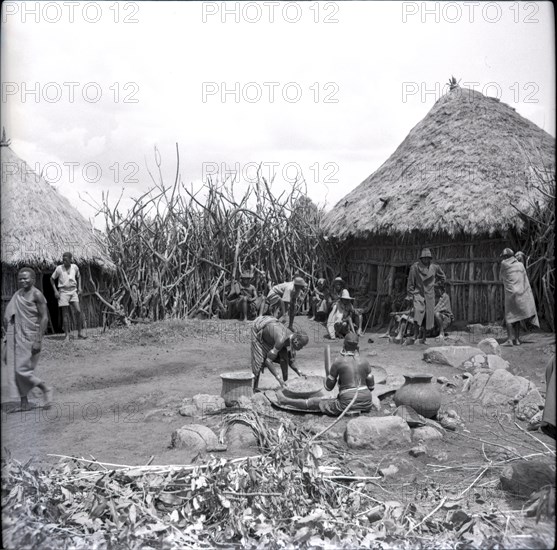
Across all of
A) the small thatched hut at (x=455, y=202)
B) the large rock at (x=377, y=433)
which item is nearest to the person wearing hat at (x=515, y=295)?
the small thatched hut at (x=455, y=202)

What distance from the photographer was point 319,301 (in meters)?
12.9

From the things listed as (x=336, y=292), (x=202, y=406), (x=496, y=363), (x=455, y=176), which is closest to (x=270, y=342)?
(x=202, y=406)

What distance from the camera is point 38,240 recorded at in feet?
32.9

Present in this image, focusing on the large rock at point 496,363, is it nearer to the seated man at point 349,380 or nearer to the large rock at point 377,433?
the seated man at point 349,380

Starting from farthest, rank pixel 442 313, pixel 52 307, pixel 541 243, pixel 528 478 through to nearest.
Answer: pixel 52 307 → pixel 442 313 → pixel 541 243 → pixel 528 478

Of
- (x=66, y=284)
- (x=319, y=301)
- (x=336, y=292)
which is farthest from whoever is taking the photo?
(x=319, y=301)

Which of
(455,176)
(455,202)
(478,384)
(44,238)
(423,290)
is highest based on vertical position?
(455,176)

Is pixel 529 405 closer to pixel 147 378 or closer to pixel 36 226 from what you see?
pixel 147 378

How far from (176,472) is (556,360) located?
7.67 feet

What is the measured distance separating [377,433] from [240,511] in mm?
1694

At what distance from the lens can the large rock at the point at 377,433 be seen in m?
4.62

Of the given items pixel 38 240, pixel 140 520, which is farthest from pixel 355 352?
pixel 38 240

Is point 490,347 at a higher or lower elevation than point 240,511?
higher

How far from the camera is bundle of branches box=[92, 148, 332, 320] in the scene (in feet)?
40.3
